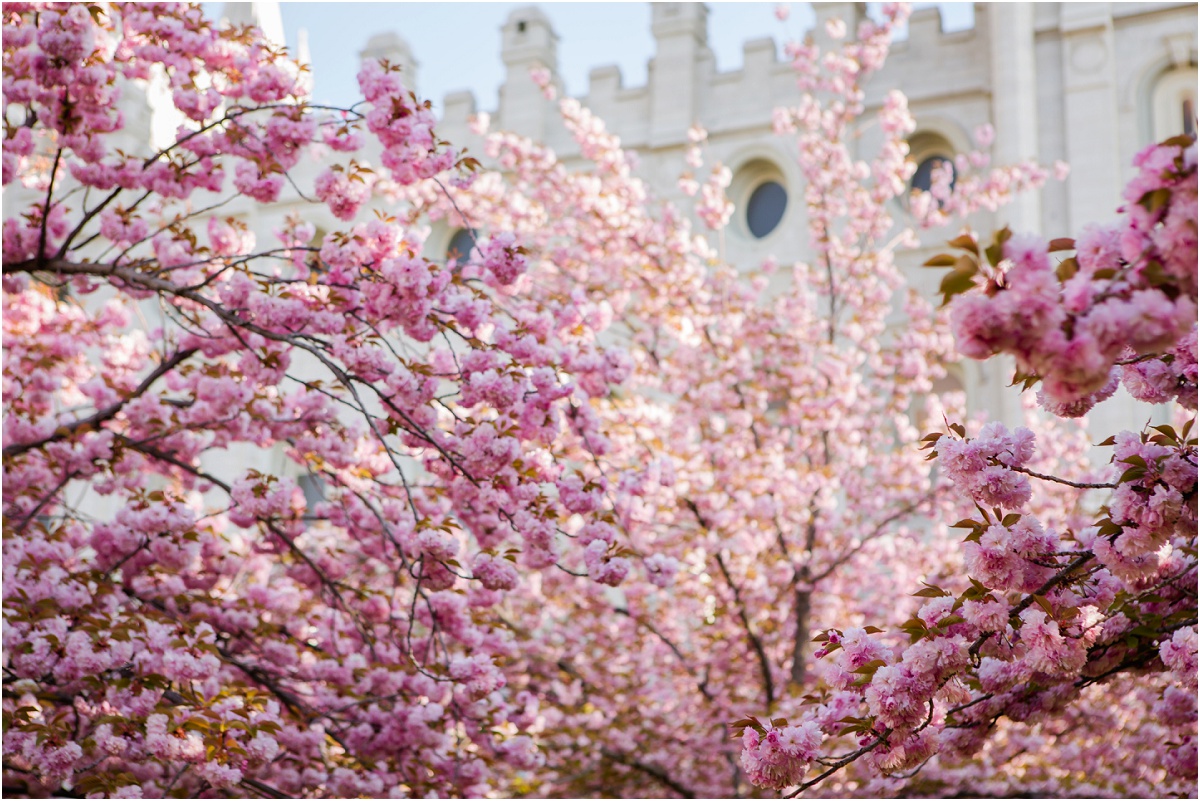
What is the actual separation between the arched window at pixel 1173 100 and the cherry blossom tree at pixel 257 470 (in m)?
11.1

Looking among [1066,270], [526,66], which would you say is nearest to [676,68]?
[526,66]

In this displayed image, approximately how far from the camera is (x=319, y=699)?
247 inches

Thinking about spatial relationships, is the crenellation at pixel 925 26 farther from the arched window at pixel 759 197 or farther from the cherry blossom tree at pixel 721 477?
the cherry blossom tree at pixel 721 477

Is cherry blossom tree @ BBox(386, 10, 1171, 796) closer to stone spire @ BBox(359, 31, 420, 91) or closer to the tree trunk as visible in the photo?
the tree trunk

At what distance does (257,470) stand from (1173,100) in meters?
13.4

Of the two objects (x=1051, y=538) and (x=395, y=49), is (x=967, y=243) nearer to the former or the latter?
(x=1051, y=538)

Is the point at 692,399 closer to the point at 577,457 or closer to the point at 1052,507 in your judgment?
the point at 577,457

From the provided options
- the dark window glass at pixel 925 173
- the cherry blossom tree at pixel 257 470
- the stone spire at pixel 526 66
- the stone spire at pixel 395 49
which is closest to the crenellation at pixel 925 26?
the dark window glass at pixel 925 173

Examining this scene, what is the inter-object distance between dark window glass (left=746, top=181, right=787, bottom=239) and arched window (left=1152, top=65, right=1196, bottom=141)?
4896mm

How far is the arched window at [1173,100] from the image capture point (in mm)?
14727

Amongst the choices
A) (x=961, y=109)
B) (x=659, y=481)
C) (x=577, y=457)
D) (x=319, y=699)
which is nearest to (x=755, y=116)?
(x=961, y=109)

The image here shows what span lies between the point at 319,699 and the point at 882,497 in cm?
642

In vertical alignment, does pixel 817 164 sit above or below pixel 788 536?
above

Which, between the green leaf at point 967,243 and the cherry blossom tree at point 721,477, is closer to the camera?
the green leaf at point 967,243
